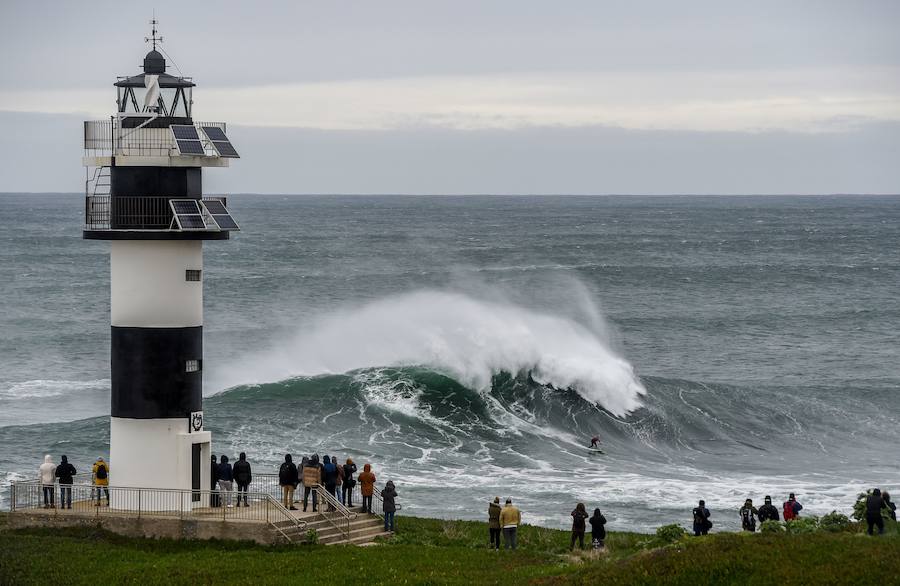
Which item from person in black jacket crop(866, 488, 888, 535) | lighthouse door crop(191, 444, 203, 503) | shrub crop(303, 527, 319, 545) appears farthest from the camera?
lighthouse door crop(191, 444, 203, 503)

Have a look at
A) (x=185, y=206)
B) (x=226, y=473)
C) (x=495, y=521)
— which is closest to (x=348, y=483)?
(x=226, y=473)

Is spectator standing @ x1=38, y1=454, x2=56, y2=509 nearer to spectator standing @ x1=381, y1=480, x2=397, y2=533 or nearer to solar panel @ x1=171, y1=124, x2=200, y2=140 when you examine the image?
spectator standing @ x1=381, y1=480, x2=397, y2=533

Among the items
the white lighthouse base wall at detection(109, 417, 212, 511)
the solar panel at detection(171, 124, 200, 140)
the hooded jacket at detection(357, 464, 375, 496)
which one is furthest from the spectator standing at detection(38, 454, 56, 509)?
the solar panel at detection(171, 124, 200, 140)

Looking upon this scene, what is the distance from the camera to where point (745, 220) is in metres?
196

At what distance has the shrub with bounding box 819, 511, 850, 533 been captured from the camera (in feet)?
62.6

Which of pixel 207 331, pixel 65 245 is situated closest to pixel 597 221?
pixel 65 245

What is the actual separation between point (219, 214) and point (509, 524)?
6.33 metres

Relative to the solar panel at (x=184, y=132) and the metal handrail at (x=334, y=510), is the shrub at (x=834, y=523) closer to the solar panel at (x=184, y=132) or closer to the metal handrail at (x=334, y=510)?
the metal handrail at (x=334, y=510)

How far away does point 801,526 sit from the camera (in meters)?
18.8

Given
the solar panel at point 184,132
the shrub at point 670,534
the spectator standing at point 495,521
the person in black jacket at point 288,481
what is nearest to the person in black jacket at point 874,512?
the shrub at point 670,534

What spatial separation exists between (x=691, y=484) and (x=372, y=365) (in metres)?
16.0

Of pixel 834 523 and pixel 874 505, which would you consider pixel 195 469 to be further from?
pixel 874 505

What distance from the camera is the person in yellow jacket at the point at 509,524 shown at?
65.2ft

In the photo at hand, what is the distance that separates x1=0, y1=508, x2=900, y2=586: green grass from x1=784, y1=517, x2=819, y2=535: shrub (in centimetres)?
Answer: 94
